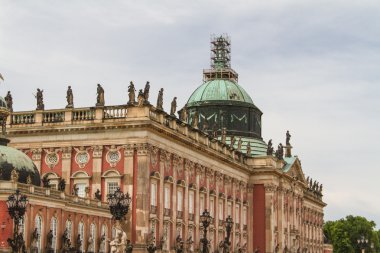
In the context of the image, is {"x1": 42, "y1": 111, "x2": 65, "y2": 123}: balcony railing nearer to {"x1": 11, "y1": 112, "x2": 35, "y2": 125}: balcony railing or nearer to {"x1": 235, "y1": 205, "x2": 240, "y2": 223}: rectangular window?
{"x1": 11, "y1": 112, "x2": 35, "y2": 125}: balcony railing

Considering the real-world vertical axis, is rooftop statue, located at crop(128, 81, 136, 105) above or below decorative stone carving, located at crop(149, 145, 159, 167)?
above

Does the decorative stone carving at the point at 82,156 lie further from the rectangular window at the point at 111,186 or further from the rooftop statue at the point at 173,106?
the rooftop statue at the point at 173,106

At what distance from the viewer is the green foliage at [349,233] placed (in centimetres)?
13438

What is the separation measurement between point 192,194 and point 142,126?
11715 millimetres

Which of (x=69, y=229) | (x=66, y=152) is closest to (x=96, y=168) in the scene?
(x=66, y=152)

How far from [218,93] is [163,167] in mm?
29104

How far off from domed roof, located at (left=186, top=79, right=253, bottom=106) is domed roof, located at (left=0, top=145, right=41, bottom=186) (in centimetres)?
4171

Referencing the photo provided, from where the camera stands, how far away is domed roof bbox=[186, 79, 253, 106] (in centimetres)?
8512

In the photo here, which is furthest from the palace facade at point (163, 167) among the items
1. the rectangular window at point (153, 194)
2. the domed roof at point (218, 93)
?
the domed roof at point (218, 93)

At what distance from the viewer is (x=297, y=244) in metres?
91.7

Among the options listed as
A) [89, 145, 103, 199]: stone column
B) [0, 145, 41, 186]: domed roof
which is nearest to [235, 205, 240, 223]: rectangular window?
[89, 145, 103, 199]: stone column

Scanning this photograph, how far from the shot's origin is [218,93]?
279ft

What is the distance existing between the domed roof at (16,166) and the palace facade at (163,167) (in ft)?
8.05

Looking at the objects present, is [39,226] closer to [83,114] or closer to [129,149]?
[129,149]
